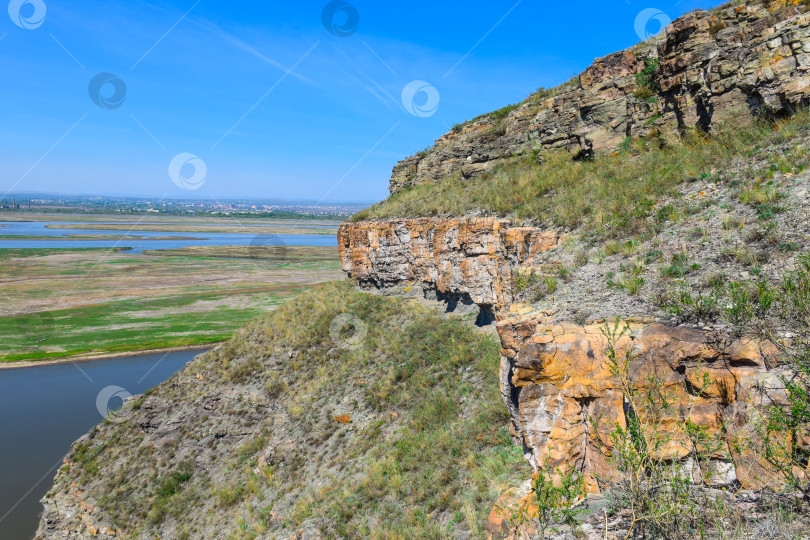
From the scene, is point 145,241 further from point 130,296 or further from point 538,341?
point 538,341

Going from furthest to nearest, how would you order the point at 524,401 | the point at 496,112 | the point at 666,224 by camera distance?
the point at 496,112 < the point at 666,224 < the point at 524,401

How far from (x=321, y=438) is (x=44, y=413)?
29.1 m

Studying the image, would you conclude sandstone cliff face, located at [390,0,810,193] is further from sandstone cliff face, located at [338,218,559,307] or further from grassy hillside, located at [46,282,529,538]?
grassy hillside, located at [46,282,529,538]

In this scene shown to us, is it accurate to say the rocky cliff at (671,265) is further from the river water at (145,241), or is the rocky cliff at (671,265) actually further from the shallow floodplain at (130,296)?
the river water at (145,241)

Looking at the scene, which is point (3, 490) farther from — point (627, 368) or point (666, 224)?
point (666, 224)

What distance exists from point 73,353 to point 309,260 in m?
72.4

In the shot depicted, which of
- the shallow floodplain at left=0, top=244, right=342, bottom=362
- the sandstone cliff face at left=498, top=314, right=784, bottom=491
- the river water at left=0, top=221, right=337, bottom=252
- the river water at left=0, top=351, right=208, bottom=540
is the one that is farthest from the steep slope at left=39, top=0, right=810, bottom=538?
the river water at left=0, top=221, right=337, bottom=252

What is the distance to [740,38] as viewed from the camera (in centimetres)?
1246

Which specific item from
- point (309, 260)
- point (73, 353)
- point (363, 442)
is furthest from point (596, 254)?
point (309, 260)

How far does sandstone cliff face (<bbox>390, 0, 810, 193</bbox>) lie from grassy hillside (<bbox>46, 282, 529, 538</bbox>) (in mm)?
10466

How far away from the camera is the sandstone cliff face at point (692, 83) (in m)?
11.1

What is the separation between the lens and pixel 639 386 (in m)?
6.58

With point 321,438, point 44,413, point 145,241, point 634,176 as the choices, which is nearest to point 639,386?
point 634,176

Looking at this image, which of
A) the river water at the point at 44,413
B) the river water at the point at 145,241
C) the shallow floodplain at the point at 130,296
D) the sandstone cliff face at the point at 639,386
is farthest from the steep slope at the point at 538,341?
the river water at the point at 145,241
